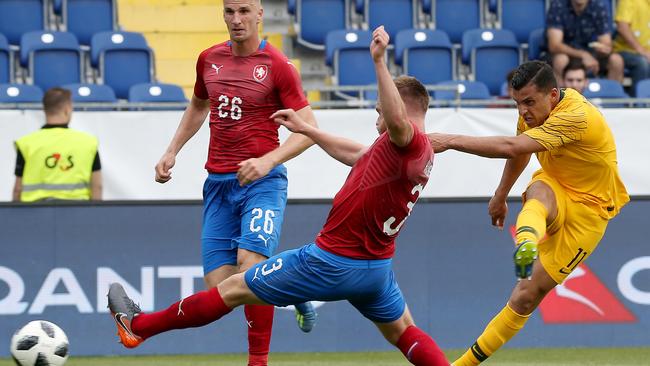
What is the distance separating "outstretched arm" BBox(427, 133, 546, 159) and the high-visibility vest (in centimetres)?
432

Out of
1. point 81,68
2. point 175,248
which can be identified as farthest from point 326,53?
point 175,248

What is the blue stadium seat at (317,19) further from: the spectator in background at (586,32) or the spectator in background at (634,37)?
the spectator in background at (634,37)

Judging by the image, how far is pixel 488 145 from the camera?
294 inches

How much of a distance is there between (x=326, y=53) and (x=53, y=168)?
16.5 feet

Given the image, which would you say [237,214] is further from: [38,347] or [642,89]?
[642,89]

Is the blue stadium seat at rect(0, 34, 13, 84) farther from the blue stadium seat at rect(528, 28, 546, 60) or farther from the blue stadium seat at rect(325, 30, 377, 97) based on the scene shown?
the blue stadium seat at rect(528, 28, 546, 60)

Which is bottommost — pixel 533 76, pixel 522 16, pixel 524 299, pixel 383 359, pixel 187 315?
pixel 383 359

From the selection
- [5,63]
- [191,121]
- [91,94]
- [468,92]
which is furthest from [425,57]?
[191,121]

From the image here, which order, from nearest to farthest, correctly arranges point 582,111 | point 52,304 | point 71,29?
point 582,111 → point 52,304 → point 71,29

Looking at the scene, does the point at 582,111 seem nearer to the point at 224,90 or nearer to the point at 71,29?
the point at 224,90

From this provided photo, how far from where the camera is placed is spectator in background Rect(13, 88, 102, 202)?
35.2ft

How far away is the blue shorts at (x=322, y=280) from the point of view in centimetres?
659

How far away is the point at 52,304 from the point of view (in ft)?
34.1

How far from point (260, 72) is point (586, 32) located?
7533mm
